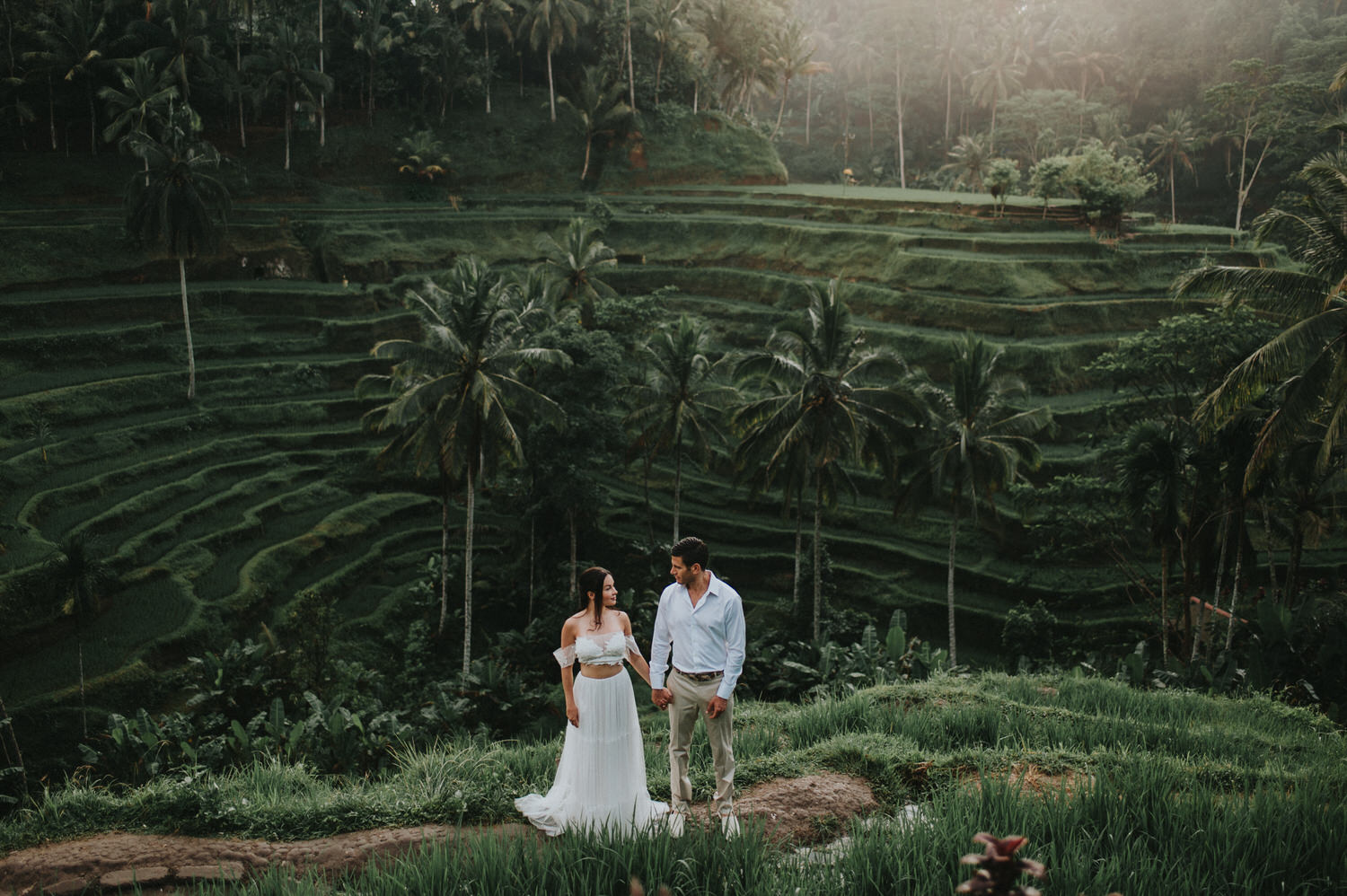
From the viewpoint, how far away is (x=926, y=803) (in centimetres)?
508

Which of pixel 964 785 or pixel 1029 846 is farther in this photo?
pixel 964 785

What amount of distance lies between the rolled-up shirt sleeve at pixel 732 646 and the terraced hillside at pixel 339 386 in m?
16.9

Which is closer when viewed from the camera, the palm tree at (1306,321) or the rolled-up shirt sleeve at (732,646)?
the rolled-up shirt sleeve at (732,646)

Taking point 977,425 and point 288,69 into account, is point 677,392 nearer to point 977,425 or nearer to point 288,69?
A: point 977,425

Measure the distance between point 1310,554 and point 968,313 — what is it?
1331cm

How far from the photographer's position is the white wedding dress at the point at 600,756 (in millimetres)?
5656

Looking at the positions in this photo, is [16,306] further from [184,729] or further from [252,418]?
[184,729]

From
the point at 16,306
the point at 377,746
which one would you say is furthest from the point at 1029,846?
the point at 16,306

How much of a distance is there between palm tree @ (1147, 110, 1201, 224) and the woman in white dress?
179 ft

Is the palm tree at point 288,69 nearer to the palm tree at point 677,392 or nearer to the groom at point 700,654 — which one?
the palm tree at point 677,392

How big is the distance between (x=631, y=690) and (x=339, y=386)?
29.2 meters

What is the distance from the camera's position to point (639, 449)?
27.1 meters

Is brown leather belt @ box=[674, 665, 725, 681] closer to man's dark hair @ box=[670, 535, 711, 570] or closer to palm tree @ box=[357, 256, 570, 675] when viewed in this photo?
man's dark hair @ box=[670, 535, 711, 570]

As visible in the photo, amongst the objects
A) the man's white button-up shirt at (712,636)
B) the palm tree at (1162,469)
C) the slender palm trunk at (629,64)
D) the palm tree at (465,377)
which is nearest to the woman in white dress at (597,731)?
the man's white button-up shirt at (712,636)
